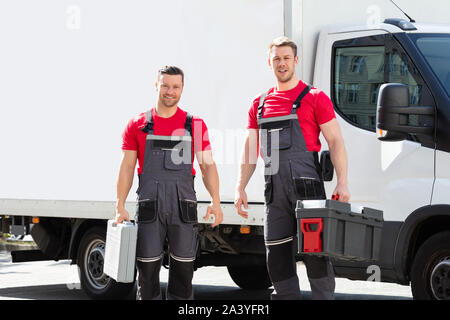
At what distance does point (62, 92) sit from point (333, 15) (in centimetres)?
312

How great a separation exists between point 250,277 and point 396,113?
4.79 m

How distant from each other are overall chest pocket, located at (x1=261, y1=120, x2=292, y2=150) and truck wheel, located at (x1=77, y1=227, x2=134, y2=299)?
3.97 meters

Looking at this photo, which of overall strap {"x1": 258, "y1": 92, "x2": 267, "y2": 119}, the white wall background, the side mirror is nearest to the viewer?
overall strap {"x1": 258, "y1": 92, "x2": 267, "y2": 119}

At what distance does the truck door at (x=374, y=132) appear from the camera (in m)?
7.70

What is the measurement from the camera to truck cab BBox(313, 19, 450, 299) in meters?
7.54

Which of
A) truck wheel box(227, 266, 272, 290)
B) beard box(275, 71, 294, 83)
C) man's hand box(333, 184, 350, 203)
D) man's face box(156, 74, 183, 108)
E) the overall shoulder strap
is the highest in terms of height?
beard box(275, 71, 294, 83)

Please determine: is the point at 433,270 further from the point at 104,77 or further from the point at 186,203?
the point at 104,77

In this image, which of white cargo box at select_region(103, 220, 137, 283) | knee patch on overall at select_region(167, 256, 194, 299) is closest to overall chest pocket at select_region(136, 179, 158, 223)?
white cargo box at select_region(103, 220, 137, 283)

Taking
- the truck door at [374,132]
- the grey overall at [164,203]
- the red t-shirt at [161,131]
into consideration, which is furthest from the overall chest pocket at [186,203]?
the truck door at [374,132]

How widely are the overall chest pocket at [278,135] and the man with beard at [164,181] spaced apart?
1.64ft

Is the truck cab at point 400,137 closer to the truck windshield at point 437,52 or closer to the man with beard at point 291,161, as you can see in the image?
the truck windshield at point 437,52

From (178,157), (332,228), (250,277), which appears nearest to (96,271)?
(250,277)

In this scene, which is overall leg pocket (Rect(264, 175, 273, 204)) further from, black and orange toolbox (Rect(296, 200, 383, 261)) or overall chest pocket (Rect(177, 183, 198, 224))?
overall chest pocket (Rect(177, 183, 198, 224))

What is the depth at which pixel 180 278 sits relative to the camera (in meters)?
6.80
